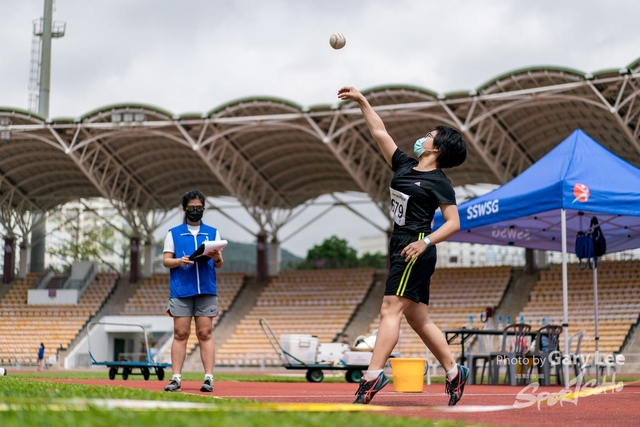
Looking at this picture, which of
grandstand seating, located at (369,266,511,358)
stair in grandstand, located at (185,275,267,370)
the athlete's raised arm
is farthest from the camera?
stair in grandstand, located at (185,275,267,370)

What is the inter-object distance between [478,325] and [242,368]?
28.4ft

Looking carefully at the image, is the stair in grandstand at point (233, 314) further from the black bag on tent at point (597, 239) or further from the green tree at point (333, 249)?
the green tree at point (333, 249)

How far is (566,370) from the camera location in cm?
1046

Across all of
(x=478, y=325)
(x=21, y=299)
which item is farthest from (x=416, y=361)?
(x=21, y=299)

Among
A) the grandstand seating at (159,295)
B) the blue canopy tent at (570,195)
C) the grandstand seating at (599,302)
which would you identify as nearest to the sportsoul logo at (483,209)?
the blue canopy tent at (570,195)

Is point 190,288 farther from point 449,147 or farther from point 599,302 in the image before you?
point 599,302

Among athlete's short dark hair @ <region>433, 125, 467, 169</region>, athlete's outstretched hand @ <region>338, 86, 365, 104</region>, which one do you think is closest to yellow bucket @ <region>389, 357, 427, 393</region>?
athlete's short dark hair @ <region>433, 125, 467, 169</region>

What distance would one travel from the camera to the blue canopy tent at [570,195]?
36.4 feet

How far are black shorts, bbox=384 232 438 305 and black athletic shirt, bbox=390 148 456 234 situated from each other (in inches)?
3.9

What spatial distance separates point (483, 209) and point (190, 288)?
5.95 m

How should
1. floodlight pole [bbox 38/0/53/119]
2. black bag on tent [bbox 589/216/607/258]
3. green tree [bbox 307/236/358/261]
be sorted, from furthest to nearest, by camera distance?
green tree [bbox 307/236/358/261]
floodlight pole [bbox 38/0/53/119]
black bag on tent [bbox 589/216/607/258]

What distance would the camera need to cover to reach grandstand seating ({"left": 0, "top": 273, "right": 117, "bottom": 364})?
35.9 meters

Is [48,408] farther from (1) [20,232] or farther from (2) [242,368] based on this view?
(1) [20,232]

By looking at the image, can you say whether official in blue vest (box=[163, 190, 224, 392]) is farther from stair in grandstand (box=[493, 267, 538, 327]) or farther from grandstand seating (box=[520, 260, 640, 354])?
stair in grandstand (box=[493, 267, 538, 327])
